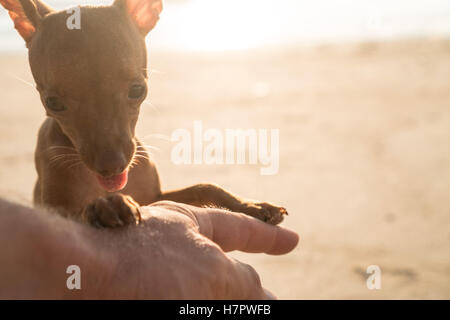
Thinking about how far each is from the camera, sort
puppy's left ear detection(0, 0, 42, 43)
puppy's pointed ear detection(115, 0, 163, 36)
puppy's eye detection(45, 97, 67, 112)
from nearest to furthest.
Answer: puppy's eye detection(45, 97, 67, 112)
puppy's left ear detection(0, 0, 42, 43)
puppy's pointed ear detection(115, 0, 163, 36)

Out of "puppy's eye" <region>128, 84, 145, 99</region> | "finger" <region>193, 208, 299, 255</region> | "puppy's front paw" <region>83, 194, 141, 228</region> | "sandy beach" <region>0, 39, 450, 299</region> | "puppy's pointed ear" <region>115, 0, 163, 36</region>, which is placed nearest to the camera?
"puppy's front paw" <region>83, 194, 141, 228</region>

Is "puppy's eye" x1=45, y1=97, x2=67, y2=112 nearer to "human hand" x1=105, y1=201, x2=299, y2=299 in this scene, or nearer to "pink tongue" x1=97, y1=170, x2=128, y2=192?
"pink tongue" x1=97, y1=170, x2=128, y2=192

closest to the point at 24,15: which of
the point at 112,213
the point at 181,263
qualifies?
the point at 112,213

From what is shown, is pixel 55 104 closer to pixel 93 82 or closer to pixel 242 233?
pixel 93 82

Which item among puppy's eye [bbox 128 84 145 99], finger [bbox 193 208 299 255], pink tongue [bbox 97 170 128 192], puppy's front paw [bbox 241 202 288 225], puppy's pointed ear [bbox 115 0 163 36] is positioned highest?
puppy's pointed ear [bbox 115 0 163 36]

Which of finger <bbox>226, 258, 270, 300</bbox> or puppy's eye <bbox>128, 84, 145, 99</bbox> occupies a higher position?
A: puppy's eye <bbox>128, 84, 145, 99</bbox>

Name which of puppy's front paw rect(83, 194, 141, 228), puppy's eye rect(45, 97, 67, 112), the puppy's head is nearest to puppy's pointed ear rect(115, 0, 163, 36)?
the puppy's head

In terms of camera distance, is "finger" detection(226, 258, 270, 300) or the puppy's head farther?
the puppy's head

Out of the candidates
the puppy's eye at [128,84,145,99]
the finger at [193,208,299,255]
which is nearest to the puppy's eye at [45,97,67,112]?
the puppy's eye at [128,84,145,99]
